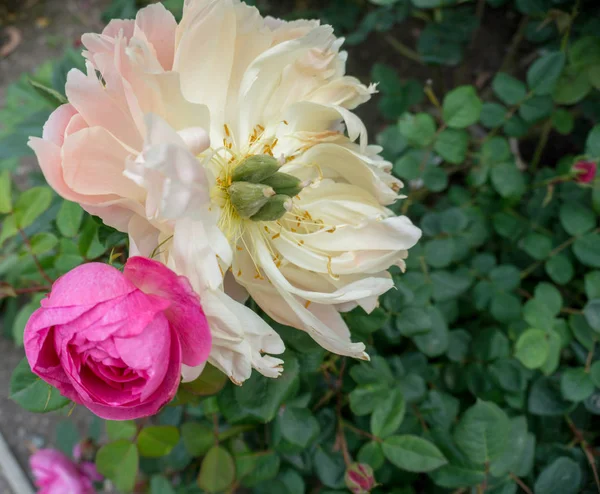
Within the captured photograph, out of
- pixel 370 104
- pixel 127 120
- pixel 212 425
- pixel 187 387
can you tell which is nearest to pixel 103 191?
pixel 127 120

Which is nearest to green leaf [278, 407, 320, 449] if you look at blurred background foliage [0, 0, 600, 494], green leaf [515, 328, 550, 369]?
blurred background foliage [0, 0, 600, 494]

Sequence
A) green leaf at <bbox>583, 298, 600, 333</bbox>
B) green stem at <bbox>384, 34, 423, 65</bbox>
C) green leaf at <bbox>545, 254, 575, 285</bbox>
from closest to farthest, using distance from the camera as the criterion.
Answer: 1. green leaf at <bbox>583, 298, 600, 333</bbox>
2. green leaf at <bbox>545, 254, 575, 285</bbox>
3. green stem at <bbox>384, 34, 423, 65</bbox>

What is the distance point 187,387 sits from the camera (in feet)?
1.70

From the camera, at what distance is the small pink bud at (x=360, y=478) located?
57 cm

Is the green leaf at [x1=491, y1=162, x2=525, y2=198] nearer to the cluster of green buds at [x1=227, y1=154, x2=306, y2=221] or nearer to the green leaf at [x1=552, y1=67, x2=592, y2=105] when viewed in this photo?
the green leaf at [x1=552, y1=67, x2=592, y2=105]

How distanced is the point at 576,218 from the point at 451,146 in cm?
22

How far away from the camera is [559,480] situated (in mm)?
630

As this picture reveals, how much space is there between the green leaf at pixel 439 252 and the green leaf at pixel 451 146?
12 cm

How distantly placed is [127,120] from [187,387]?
0.26 meters

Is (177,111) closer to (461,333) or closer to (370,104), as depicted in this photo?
(461,333)

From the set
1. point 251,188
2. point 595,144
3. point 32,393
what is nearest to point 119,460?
point 32,393

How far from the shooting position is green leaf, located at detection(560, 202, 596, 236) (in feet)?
2.62

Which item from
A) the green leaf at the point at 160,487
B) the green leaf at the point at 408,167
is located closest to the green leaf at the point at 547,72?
the green leaf at the point at 408,167

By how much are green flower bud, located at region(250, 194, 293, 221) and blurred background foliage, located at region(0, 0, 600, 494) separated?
0.14 metres
